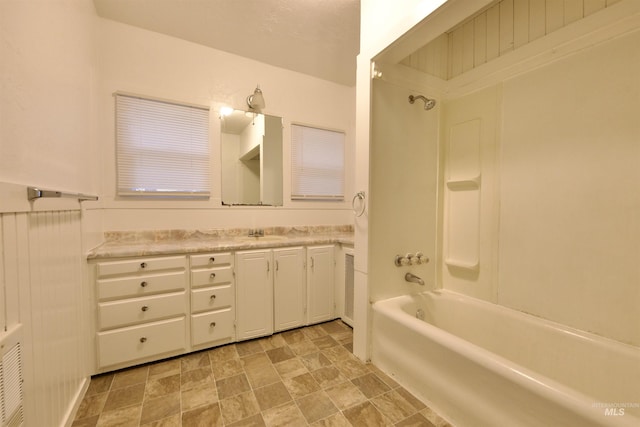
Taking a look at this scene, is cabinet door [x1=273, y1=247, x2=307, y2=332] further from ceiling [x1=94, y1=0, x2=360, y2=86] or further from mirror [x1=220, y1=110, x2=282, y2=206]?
ceiling [x1=94, y1=0, x2=360, y2=86]

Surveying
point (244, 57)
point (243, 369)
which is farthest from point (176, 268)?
point (244, 57)

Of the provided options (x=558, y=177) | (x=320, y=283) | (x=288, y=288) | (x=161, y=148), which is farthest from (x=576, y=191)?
(x=161, y=148)

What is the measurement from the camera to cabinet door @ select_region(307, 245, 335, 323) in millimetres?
2398

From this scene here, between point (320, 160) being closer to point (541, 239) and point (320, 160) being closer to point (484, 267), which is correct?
point (484, 267)

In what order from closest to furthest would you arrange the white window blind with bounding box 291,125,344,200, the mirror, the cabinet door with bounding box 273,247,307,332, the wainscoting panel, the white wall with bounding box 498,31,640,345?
the wainscoting panel < the white wall with bounding box 498,31,640,345 < the cabinet door with bounding box 273,247,307,332 < the mirror < the white window blind with bounding box 291,125,344,200

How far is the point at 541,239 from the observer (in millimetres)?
1558

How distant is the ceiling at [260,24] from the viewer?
1.92 metres

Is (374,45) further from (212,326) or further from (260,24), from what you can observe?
(212,326)

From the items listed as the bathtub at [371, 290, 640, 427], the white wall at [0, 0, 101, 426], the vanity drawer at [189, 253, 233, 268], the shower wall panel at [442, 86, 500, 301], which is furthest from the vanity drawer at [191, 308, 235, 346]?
the shower wall panel at [442, 86, 500, 301]

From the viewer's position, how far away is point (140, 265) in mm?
1760

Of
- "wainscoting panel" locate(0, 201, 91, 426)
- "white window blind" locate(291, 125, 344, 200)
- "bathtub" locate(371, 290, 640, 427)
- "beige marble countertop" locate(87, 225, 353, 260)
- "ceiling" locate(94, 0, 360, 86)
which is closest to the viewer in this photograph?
"wainscoting panel" locate(0, 201, 91, 426)

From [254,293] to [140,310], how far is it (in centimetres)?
80

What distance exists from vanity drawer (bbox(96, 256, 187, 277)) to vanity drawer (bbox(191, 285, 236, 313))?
0.79 ft

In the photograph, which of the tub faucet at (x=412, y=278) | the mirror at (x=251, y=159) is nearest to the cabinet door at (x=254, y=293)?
the mirror at (x=251, y=159)
